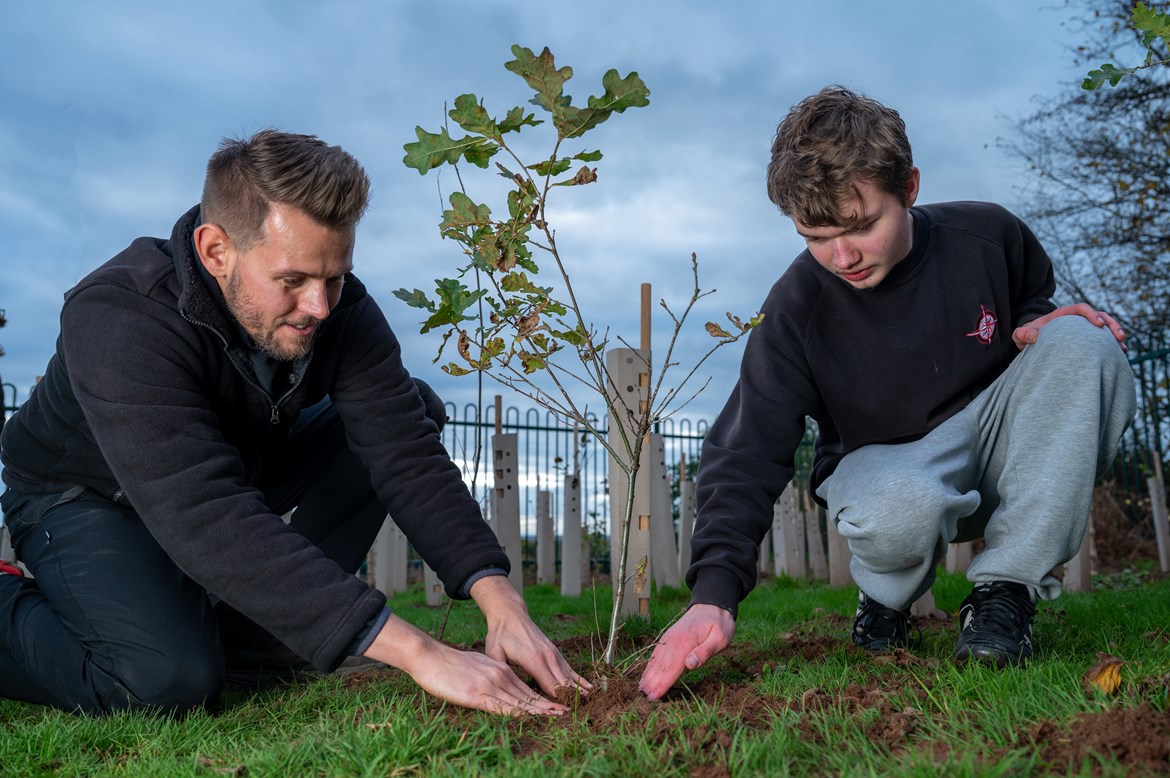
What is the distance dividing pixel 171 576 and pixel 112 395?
0.77 m

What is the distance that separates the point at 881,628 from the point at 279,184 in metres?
2.46

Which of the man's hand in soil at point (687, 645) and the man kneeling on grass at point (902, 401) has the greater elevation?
the man kneeling on grass at point (902, 401)

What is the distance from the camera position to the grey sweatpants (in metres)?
2.71

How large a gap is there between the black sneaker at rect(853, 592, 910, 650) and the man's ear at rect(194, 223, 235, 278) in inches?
94.9

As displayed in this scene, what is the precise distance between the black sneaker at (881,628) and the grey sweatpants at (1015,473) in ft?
0.66

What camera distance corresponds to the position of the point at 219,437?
274 cm

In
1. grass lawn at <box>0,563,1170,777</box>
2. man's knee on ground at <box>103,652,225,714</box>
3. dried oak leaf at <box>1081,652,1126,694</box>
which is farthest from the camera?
man's knee on ground at <box>103,652,225,714</box>

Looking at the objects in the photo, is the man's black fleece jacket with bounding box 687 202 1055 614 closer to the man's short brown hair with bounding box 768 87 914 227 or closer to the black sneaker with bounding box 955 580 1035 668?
the man's short brown hair with bounding box 768 87 914 227

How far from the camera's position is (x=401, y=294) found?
9.53ft

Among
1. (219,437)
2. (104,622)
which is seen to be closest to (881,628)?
(219,437)

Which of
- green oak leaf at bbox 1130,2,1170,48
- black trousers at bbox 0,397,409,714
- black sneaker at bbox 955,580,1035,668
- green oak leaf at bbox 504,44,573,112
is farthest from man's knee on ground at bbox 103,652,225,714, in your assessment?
green oak leaf at bbox 1130,2,1170,48

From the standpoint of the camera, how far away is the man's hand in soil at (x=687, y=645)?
245 cm

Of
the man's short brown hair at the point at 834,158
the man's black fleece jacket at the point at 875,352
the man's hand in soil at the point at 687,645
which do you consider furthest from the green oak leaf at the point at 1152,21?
the man's hand in soil at the point at 687,645

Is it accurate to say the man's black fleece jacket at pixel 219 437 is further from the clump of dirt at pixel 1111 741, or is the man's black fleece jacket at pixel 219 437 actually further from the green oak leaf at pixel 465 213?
the clump of dirt at pixel 1111 741
